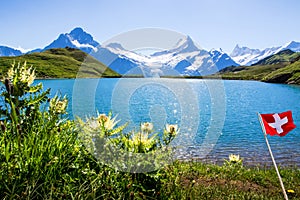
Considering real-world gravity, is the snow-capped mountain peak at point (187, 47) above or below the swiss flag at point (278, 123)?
above

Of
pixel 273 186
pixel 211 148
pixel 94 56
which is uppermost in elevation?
pixel 94 56

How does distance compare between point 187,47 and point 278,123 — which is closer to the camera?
point 278,123

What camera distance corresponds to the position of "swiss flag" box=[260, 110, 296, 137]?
8047 millimetres

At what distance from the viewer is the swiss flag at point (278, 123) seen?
8.05 metres

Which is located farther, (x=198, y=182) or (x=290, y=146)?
(x=290, y=146)

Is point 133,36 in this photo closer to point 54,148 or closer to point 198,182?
point 54,148

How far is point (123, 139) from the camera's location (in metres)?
4.28

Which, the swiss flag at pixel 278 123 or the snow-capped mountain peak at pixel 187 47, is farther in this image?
the swiss flag at pixel 278 123

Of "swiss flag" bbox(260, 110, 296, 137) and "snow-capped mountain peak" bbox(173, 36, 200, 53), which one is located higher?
"snow-capped mountain peak" bbox(173, 36, 200, 53)

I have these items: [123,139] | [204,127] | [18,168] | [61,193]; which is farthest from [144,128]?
[204,127]

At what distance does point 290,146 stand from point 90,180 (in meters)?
19.7

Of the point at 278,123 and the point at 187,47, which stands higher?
the point at 187,47

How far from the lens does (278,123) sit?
8188 mm

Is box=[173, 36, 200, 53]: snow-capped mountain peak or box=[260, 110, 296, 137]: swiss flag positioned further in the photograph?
box=[260, 110, 296, 137]: swiss flag
